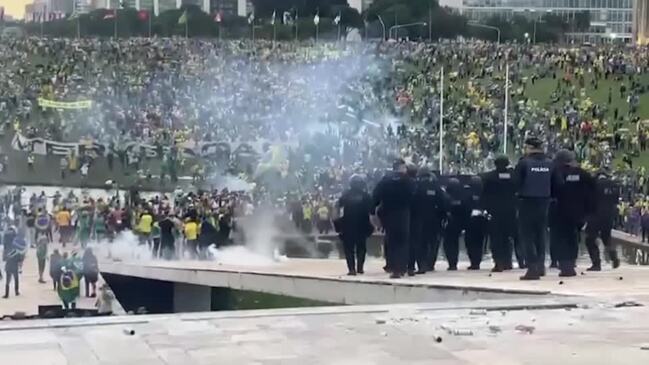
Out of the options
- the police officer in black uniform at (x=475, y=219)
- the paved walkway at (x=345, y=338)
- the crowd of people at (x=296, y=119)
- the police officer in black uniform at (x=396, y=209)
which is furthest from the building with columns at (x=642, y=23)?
the paved walkway at (x=345, y=338)

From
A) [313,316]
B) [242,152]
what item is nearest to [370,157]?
[242,152]

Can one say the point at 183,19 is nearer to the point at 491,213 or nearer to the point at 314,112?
the point at 314,112

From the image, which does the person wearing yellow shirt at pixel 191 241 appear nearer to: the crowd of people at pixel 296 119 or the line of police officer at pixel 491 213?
the crowd of people at pixel 296 119

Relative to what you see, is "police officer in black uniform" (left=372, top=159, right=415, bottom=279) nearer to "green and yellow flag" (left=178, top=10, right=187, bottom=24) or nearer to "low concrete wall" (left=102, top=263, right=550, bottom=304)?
"low concrete wall" (left=102, top=263, right=550, bottom=304)

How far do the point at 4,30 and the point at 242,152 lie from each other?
5166cm

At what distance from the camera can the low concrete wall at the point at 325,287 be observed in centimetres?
1134

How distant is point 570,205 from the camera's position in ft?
40.3

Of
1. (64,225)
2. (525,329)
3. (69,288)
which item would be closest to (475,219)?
(525,329)

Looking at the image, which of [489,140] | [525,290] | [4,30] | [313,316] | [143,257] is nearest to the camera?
[313,316]

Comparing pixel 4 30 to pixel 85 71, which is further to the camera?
pixel 4 30

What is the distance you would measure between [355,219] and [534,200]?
2053 millimetres

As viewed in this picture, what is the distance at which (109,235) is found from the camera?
2156cm

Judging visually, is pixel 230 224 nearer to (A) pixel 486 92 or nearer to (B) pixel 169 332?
(B) pixel 169 332

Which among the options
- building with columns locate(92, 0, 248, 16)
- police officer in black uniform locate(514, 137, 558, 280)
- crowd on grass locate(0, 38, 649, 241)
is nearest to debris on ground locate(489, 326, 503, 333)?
police officer in black uniform locate(514, 137, 558, 280)
